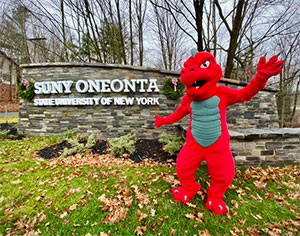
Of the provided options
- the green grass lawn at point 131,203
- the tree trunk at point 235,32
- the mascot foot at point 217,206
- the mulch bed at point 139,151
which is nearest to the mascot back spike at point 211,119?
the mascot foot at point 217,206

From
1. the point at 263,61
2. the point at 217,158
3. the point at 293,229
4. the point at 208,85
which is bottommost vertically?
the point at 293,229

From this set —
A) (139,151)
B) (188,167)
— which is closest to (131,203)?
(188,167)

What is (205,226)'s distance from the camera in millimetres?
1724

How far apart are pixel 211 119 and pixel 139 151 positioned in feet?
9.24

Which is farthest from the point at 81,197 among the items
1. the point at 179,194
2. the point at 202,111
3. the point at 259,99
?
the point at 259,99

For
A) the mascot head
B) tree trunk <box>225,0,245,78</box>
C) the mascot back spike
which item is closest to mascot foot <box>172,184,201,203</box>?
the mascot back spike

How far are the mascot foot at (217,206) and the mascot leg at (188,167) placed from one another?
26cm

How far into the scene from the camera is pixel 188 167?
73.5 inches

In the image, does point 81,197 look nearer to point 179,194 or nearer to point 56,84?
point 179,194

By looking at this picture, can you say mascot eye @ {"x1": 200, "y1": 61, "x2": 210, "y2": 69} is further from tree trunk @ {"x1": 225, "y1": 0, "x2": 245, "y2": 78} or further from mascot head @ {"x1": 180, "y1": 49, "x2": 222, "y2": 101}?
tree trunk @ {"x1": 225, "y1": 0, "x2": 245, "y2": 78}

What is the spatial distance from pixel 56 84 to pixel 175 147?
5.17 metres

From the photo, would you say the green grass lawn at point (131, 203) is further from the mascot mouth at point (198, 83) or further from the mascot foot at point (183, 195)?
the mascot mouth at point (198, 83)

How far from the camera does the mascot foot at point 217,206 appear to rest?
1.86 metres

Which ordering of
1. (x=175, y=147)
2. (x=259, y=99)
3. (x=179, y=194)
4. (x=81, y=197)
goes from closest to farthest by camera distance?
1. (x=179, y=194)
2. (x=81, y=197)
3. (x=175, y=147)
4. (x=259, y=99)
